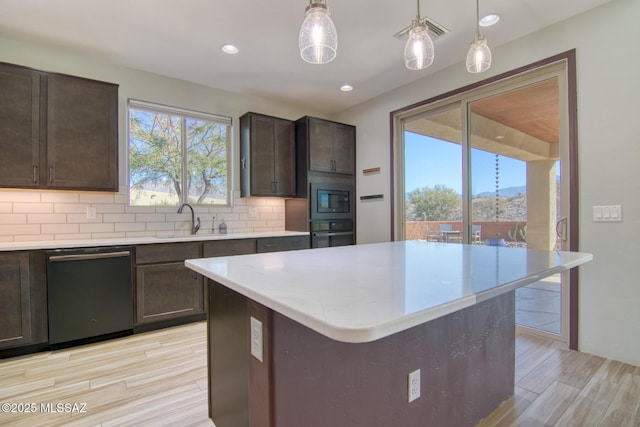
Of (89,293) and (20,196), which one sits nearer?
(89,293)

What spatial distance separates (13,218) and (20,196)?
0.67 ft

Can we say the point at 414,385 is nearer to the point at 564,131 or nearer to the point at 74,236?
the point at 564,131

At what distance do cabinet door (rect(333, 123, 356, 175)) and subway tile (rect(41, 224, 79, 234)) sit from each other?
3021 mm

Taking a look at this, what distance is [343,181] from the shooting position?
4438 mm

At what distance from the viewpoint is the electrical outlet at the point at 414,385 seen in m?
1.24

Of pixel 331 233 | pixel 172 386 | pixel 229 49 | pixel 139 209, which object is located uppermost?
pixel 229 49

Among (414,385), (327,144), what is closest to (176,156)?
(327,144)

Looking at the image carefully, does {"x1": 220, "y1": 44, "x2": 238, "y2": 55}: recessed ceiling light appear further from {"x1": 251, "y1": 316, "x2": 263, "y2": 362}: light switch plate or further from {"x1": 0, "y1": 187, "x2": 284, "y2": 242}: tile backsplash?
{"x1": 251, "y1": 316, "x2": 263, "y2": 362}: light switch plate

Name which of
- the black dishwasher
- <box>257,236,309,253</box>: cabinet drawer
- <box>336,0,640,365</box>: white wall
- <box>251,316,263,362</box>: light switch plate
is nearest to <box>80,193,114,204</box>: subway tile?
the black dishwasher

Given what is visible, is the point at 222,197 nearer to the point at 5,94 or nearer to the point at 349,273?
the point at 5,94

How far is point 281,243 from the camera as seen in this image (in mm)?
3744

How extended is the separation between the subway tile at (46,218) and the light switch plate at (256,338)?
296cm

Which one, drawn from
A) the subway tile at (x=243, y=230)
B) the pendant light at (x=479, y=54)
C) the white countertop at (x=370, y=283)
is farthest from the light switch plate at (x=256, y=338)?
the subway tile at (x=243, y=230)

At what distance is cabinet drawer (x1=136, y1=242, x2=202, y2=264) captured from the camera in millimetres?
2887
